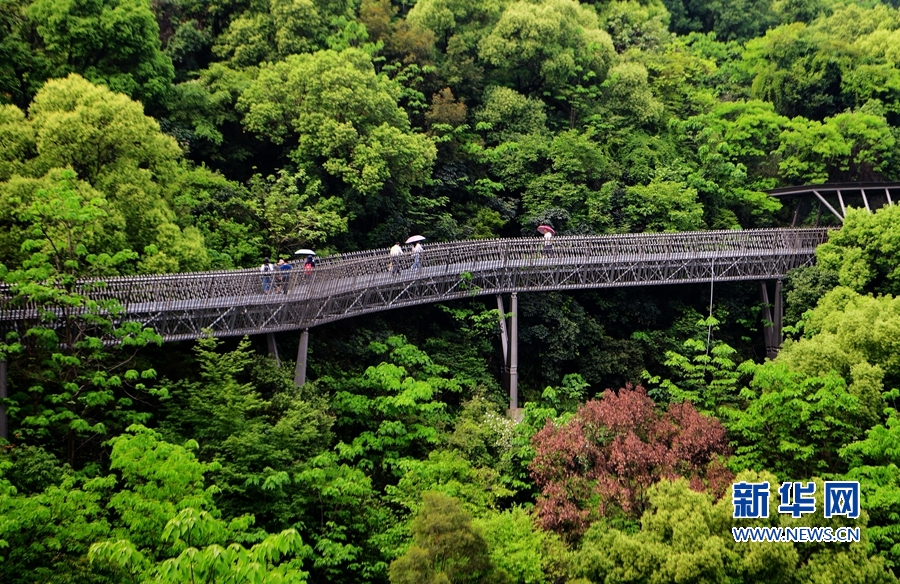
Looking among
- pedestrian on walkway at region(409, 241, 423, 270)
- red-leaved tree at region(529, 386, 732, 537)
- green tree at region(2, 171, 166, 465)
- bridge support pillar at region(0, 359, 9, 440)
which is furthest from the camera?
pedestrian on walkway at region(409, 241, 423, 270)

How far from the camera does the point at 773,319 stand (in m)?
35.0

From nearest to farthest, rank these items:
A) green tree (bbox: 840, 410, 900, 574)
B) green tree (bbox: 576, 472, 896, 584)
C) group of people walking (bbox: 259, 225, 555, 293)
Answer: green tree (bbox: 576, 472, 896, 584)
green tree (bbox: 840, 410, 900, 574)
group of people walking (bbox: 259, 225, 555, 293)

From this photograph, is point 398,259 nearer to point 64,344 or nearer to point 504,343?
point 504,343

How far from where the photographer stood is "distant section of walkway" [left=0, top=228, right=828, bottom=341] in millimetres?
20812

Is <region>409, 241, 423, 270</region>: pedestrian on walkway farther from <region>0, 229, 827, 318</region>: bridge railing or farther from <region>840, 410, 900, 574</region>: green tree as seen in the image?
<region>840, 410, 900, 574</region>: green tree

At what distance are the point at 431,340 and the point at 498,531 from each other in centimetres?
1183

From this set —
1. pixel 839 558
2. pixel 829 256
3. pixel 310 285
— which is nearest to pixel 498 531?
pixel 839 558

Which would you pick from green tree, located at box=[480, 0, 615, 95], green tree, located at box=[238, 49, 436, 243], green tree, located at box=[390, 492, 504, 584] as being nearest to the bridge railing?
green tree, located at box=[238, 49, 436, 243]

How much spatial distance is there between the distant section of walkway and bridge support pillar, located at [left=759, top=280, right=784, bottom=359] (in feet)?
3.04

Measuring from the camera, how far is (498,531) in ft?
58.7

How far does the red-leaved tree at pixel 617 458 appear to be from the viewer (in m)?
19.5

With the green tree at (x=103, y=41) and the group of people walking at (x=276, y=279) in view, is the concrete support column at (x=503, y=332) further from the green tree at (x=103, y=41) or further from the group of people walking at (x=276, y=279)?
the green tree at (x=103, y=41)

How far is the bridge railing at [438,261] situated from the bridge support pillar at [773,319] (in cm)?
184

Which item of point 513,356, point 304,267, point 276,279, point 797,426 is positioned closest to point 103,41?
point 304,267
